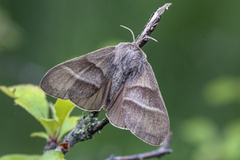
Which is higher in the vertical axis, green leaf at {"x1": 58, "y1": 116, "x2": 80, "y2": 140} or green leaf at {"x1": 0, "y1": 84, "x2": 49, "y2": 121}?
green leaf at {"x1": 0, "y1": 84, "x2": 49, "y2": 121}

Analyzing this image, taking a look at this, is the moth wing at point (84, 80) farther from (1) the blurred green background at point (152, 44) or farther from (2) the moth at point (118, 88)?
(1) the blurred green background at point (152, 44)

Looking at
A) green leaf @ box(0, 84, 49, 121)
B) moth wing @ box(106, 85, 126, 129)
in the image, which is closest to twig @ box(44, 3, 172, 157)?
moth wing @ box(106, 85, 126, 129)

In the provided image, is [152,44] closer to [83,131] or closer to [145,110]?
[145,110]

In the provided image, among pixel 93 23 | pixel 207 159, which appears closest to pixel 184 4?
pixel 93 23

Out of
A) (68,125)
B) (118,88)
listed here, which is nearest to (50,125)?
(68,125)

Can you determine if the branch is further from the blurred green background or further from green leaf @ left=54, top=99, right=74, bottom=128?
the blurred green background

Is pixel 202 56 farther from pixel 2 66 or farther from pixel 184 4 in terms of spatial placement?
pixel 2 66
